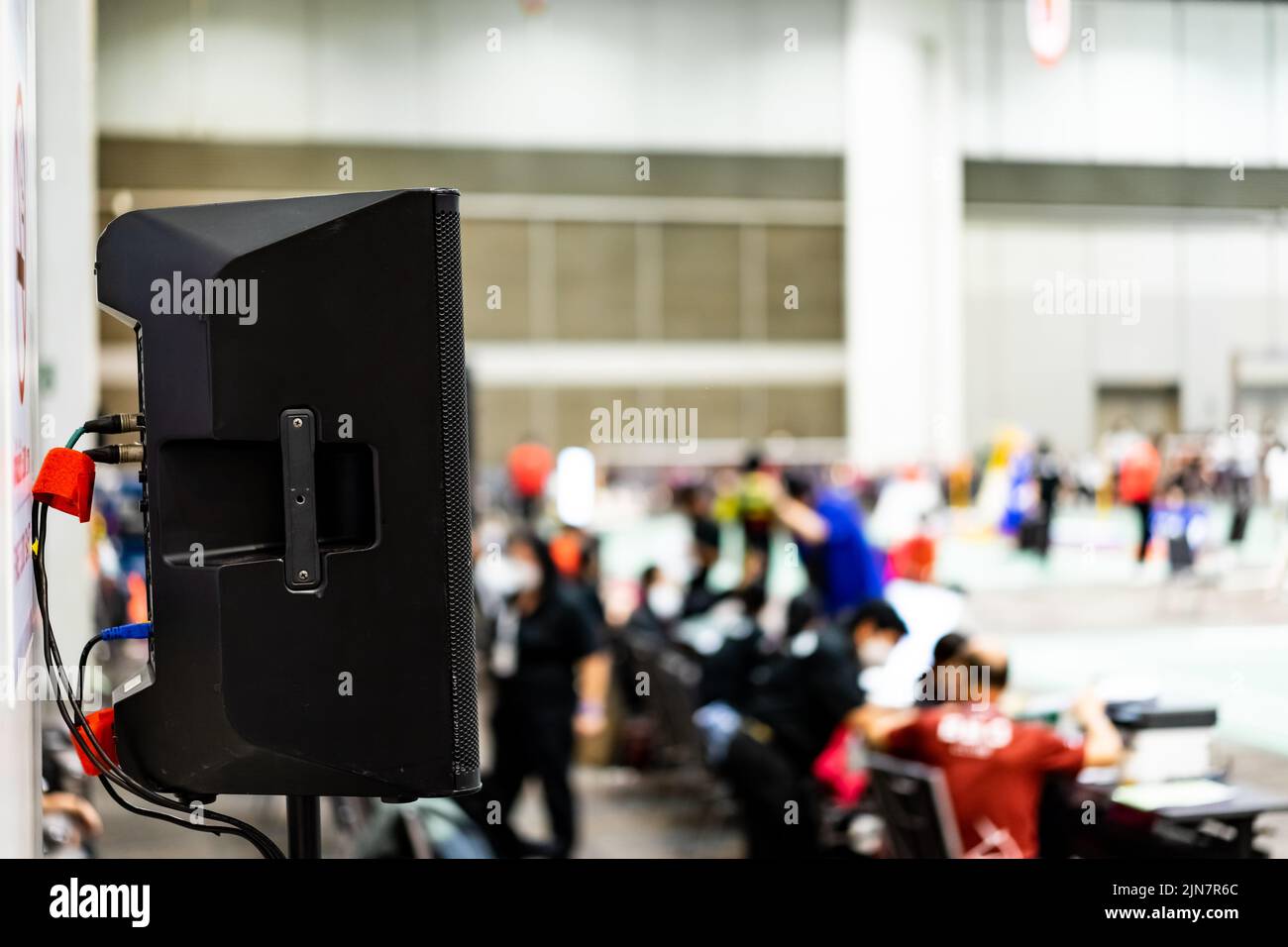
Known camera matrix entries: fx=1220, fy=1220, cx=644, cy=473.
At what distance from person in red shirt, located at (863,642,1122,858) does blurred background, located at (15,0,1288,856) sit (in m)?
0.32

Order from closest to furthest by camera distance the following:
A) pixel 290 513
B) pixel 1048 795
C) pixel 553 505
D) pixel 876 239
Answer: pixel 290 513 < pixel 1048 795 < pixel 553 505 < pixel 876 239

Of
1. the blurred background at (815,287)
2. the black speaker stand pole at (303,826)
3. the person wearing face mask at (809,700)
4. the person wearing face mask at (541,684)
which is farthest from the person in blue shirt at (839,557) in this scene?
the black speaker stand pole at (303,826)

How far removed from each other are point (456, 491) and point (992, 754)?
7.69ft

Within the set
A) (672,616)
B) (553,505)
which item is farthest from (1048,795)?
(553,505)

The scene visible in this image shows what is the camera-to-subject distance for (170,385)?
1279 millimetres

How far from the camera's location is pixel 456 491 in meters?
1.30

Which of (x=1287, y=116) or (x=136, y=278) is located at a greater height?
(x=1287, y=116)

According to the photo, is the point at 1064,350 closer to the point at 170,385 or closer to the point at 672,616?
the point at 672,616

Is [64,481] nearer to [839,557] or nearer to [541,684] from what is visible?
[541,684]

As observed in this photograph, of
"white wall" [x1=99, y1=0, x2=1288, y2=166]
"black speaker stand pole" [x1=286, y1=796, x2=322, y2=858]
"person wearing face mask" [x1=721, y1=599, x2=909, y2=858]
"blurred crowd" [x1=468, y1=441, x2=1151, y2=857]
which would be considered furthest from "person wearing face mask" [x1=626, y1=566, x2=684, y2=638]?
"black speaker stand pole" [x1=286, y1=796, x2=322, y2=858]

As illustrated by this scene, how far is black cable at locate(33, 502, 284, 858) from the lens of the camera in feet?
4.34

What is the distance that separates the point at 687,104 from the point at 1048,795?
15563 millimetres

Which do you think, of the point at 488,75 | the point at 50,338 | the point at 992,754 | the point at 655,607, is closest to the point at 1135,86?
the point at 488,75

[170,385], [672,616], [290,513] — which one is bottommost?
[672,616]
